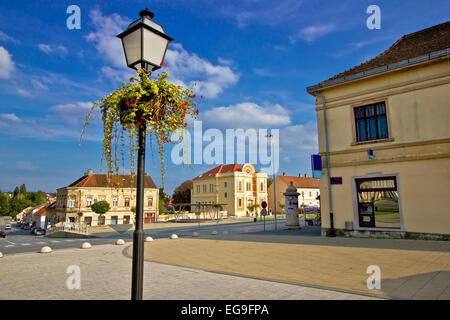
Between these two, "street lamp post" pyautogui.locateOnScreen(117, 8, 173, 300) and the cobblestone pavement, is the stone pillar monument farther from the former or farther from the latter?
"street lamp post" pyautogui.locateOnScreen(117, 8, 173, 300)

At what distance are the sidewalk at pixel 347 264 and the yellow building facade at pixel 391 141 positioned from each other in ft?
5.72

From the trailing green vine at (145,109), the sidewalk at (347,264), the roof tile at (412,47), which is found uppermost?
the roof tile at (412,47)

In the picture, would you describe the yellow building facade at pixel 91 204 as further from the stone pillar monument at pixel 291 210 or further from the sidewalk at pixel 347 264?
the sidewalk at pixel 347 264

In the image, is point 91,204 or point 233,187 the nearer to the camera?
point 91,204

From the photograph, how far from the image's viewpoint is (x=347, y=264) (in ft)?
26.3

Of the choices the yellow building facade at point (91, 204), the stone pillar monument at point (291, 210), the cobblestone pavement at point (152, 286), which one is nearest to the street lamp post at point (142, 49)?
the cobblestone pavement at point (152, 286)

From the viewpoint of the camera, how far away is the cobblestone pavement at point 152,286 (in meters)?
5.40

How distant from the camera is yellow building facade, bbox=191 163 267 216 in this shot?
194 feet

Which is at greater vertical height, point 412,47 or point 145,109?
point 412,47

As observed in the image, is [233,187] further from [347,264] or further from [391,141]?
[347,264]

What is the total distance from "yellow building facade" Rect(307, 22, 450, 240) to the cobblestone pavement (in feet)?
30.9

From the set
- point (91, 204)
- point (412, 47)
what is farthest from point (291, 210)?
point (91, 204)

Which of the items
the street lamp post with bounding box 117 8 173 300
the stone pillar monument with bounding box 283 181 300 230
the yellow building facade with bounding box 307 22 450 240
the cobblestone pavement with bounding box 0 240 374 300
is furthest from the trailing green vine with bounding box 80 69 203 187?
the stone pillar monument with bounding box 283 181 300 230

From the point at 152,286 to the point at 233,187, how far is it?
→ 2086 inches
